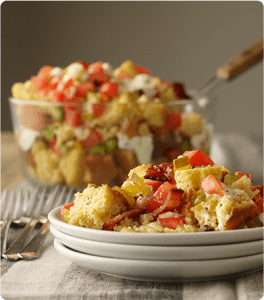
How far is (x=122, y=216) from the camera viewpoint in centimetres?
81

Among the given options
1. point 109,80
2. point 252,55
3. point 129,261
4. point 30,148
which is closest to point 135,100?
point 109,80

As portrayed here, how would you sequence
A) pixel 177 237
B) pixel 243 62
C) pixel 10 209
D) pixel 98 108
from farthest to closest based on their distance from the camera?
pixel 243 62 < pixel 98 108 < pixel 10 209 < pixel 177 237

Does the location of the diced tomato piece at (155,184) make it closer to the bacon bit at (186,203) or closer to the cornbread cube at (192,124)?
the bacon bit at (186,203)

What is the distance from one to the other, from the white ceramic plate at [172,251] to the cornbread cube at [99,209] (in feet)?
0.23

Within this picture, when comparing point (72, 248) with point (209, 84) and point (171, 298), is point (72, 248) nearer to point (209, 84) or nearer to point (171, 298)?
point (171, 298)

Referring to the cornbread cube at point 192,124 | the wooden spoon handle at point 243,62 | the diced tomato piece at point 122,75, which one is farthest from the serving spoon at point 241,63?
the diced tomato piece at point 122,75

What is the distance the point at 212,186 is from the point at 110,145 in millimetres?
907

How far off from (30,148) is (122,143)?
17.3 inches

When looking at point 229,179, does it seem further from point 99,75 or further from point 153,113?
point 99,75

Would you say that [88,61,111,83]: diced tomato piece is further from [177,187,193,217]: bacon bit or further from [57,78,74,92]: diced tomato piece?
[177,187,193,217]: bacon bit

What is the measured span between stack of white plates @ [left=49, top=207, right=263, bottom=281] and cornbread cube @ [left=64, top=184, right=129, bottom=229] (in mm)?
60

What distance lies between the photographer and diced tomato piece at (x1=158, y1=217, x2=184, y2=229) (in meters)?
0.76

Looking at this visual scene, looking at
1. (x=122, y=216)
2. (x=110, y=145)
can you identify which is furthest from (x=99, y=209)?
(x=110, y=145)

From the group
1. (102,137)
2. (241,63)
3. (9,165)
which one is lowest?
(9,165)
